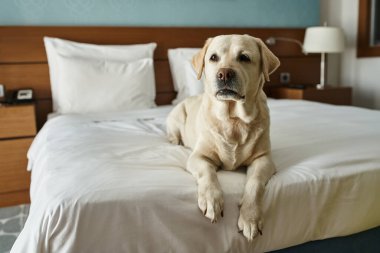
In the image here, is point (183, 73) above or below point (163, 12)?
below

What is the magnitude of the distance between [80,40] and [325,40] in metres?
2.25

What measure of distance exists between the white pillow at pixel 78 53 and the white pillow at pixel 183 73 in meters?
0.25

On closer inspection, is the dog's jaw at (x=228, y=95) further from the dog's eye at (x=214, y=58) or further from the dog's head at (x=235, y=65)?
the dog's eye at (x=214, y=58)

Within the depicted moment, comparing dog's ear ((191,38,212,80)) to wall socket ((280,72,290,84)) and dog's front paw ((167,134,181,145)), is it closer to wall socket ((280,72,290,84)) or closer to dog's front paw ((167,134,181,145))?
dog's front paw ((167,134,181,145))

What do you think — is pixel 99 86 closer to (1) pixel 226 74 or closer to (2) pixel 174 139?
(2) pixel 174 139

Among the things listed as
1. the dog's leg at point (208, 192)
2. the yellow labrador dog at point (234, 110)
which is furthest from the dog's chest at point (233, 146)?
the dog's leg at point (208, 192)

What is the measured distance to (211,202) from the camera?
999mm

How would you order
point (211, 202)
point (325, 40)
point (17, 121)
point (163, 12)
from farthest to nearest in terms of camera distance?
point (325, 40)
point (163, 12)
point (17, 121)
point (211, 202)

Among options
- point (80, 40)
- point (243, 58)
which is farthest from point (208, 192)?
point (80, 40)

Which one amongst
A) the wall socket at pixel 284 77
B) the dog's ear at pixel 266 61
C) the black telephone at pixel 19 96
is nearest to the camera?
the dog's ear at pixel 266 61

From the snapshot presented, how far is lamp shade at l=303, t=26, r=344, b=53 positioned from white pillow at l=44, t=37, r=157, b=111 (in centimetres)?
161

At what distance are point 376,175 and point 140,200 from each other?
2.76 feet

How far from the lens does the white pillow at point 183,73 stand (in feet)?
9.35

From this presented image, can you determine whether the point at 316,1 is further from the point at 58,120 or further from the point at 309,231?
the point at 309,231
